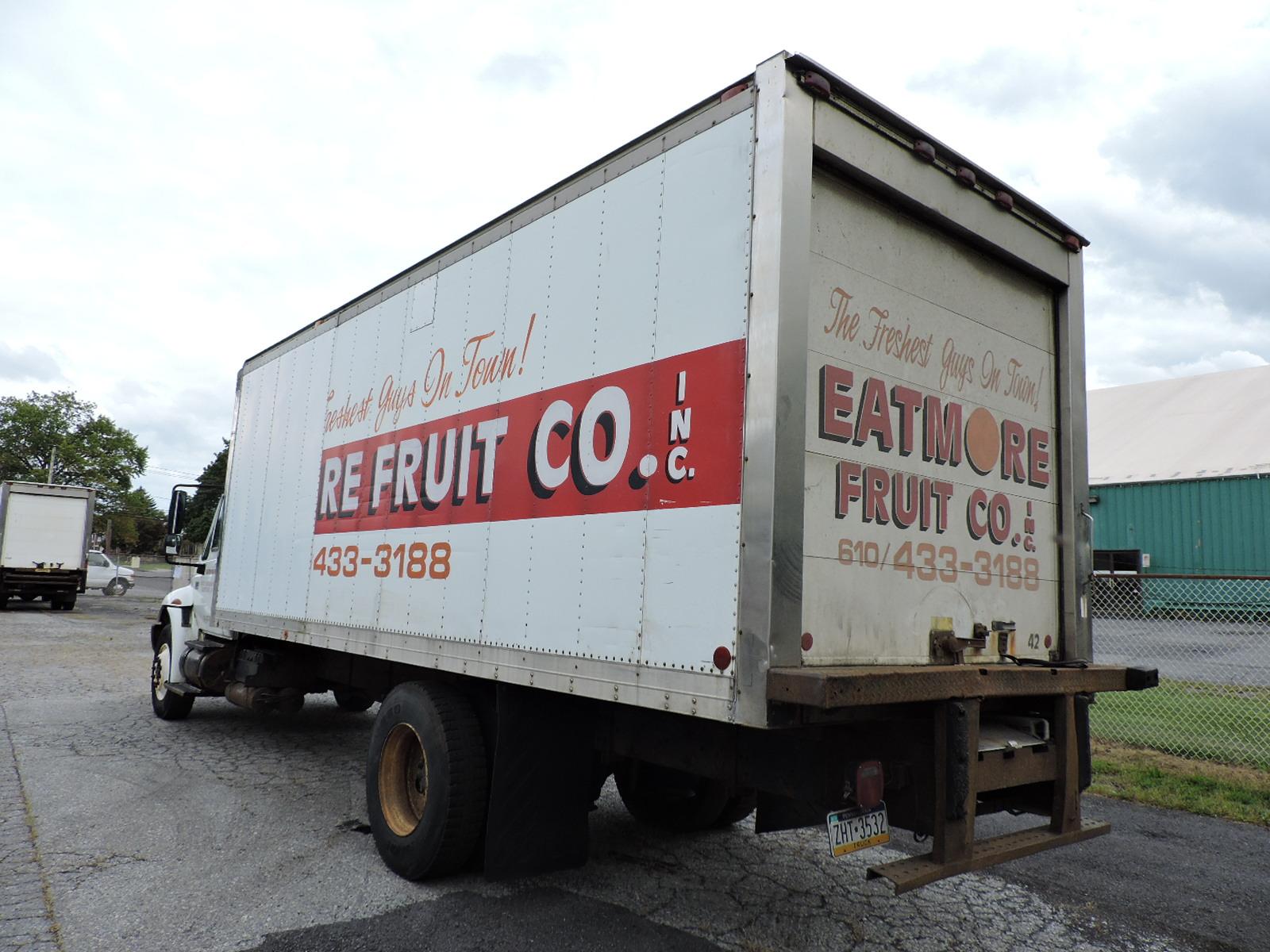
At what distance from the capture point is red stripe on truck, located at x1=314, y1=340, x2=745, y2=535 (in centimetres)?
322

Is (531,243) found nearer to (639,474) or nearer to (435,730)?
(639,474)

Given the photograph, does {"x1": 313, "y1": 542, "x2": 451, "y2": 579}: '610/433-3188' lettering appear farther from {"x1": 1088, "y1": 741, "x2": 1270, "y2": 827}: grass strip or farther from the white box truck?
the white box truck

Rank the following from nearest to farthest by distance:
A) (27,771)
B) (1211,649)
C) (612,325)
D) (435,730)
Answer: (612,325) → (435,730) → (27,771) → (1211,649)

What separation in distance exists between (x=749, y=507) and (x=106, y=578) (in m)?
32.4

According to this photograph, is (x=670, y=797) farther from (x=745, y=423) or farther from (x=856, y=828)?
(x=745, y=423)

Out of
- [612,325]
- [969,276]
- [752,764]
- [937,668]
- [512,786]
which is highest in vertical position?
[969,276]

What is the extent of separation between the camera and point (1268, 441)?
22.8m

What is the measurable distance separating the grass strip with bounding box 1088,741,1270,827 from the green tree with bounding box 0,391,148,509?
6143 centimetres

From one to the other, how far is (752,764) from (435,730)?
1824mm

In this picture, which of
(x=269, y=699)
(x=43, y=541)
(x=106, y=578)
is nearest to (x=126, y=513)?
(x=106, y=578)

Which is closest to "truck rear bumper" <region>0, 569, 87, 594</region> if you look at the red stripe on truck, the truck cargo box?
the red stripe on truck

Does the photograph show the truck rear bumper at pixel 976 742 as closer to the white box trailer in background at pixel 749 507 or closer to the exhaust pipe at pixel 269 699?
the white box trailer in background at pixel 749 507

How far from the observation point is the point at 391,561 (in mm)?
5238

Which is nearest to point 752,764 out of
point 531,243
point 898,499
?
point 898,499
